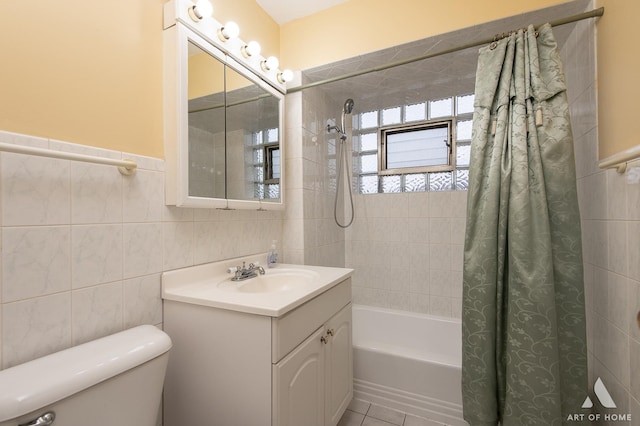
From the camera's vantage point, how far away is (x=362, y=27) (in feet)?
5.39

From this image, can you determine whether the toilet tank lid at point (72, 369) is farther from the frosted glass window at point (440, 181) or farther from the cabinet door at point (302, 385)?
the frosted glass window at point (440, 181)

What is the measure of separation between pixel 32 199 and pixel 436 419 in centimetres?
200

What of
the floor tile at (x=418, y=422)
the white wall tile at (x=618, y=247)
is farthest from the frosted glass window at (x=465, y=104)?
the floor tile at (x=418, y=422)

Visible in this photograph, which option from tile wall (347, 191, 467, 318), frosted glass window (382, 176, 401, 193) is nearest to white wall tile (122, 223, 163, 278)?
tile wall (347, 191, 467, 318)

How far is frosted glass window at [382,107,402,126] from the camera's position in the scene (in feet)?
7.94

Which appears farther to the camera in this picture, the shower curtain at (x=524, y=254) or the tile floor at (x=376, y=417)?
the tile floor at (x=376, y=417)

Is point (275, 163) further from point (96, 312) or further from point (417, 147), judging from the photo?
point (417, 147)

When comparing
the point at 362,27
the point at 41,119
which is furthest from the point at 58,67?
the point at 362,27

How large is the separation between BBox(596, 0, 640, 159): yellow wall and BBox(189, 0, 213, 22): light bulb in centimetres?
160

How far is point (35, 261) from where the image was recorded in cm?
77

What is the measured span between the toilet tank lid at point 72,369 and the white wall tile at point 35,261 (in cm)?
19

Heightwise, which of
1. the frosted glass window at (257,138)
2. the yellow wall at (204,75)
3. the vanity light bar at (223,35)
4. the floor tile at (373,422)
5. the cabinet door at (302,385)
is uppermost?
the vanity light bar at (223,35)

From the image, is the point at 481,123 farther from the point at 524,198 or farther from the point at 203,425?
the point at 203,425

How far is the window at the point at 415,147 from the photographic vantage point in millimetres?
2195
